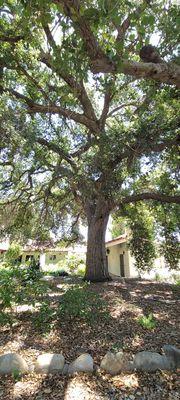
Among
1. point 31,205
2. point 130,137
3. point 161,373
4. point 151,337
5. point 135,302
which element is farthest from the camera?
point 31,205

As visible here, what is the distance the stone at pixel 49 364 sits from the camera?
3969 millimetres

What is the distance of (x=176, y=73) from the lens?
3.92m

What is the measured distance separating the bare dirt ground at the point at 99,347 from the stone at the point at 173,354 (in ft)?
0.44

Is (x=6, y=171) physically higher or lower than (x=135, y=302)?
higher

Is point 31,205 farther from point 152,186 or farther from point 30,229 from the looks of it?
point 152,186

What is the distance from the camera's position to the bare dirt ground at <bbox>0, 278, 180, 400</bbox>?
358cm

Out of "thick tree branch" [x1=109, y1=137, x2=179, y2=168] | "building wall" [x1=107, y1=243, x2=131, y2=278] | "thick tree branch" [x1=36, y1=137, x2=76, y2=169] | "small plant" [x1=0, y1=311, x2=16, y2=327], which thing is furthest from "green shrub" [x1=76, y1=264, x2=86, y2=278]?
"small plant" [x1=0, y1=311, x2=16, y2=327]

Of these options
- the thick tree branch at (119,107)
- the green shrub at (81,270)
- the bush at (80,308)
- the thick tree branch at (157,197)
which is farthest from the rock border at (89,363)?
the green shrub at (81,270)

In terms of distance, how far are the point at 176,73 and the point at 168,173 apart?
7.29m

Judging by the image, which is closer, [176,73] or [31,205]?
[176,73]

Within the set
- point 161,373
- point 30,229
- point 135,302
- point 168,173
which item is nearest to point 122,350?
point 161,373

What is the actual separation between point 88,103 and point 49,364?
7359 mm

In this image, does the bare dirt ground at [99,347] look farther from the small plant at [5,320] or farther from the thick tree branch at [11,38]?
the thick tree branch at [11,38]

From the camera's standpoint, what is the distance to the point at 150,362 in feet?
13.5
